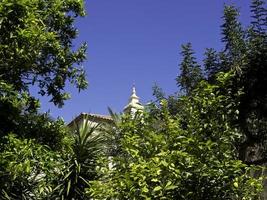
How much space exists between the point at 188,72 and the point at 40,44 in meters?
4.32

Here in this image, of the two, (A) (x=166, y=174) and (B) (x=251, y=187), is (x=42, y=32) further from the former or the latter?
(B) (x=251, y=187)

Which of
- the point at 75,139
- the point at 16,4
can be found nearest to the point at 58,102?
the point at 75,139

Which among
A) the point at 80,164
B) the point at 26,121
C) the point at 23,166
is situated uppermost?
the point at 26,121

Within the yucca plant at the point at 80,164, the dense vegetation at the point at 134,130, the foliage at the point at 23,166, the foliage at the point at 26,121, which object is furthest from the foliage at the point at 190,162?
the yucca plant at the point at 80,164

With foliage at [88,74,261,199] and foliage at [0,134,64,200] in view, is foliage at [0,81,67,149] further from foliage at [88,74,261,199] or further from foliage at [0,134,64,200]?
foliage at [88,74,261,199]

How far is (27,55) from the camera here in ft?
27.6

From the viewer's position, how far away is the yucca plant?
1053cm

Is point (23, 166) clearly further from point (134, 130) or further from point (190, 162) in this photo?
point (190, 162)

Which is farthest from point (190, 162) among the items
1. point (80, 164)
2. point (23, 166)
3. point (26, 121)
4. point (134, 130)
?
point (80, 164)

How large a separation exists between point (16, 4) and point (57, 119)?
9.28 ft

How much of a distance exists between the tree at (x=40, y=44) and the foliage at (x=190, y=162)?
8.65 ft

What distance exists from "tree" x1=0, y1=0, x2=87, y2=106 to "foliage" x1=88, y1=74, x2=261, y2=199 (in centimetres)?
264

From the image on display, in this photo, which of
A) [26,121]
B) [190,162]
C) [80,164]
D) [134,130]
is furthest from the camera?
[80,164]

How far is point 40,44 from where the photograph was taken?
847 centimetres
